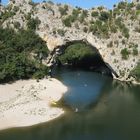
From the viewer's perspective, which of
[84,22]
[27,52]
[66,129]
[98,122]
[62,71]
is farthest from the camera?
[62,71]

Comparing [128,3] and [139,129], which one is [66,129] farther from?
[128,3]

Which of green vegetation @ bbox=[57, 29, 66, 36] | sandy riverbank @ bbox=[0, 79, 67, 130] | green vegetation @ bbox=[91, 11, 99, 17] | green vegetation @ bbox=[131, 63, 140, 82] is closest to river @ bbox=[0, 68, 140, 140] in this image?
sandy riverbank @ bbox=[0, 79, 67, 130]

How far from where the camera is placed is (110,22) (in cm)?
10144

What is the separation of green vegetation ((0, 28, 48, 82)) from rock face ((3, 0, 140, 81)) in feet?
8.66

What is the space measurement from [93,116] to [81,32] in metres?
39.8

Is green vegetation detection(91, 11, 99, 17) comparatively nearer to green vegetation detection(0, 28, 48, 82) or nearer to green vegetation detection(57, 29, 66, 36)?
green vegetation detection(57, 29, 66, 36)

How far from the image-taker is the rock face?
96.9 m

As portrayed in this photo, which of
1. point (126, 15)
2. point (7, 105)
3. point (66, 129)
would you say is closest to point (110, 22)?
point (126, 15)

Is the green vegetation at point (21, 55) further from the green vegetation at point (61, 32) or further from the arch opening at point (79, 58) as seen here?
the arch opening at point (79, 58)

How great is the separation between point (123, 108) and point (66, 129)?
17.0 m

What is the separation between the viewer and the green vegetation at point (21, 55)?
85.4 m

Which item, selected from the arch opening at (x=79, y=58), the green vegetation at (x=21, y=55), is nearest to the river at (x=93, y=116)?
the green vegetation at (x=21, y=55)

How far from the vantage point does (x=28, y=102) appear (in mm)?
67875

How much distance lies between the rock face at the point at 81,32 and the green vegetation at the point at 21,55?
264cm
